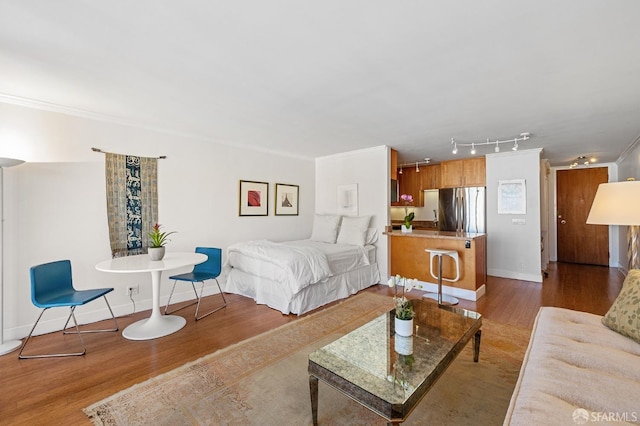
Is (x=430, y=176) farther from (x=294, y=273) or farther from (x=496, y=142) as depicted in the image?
(x=294, y=273)

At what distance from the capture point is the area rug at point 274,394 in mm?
1649

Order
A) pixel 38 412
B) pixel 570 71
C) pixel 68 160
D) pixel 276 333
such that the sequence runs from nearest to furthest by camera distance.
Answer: pixel 38 412, pixel 570 71, pixel 276 333, pixel 68 160

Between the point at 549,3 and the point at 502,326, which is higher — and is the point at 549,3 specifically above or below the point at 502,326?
above

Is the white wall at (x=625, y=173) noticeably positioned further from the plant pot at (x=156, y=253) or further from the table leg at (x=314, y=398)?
the plant pot at (x=156, y=253)

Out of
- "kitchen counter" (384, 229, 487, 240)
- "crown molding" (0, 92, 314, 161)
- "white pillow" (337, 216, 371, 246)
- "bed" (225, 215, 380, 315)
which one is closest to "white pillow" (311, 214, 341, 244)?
"bed" (225, 215, 380, 315)

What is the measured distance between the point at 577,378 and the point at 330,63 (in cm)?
232

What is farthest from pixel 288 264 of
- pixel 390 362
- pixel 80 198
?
pixel 80 198

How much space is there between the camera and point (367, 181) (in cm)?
494

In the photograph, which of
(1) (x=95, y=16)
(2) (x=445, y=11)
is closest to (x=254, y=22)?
(1) (x=95, y=16)

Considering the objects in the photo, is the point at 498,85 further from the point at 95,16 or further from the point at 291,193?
the point at 291,193

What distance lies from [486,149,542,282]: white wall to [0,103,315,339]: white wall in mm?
5060

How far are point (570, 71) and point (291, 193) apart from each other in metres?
4.16

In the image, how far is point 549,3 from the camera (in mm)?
1434

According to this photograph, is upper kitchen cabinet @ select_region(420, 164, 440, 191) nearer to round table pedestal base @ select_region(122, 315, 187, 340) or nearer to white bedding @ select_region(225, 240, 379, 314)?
white bedding @ select_region(225, 240, 379, 314)
